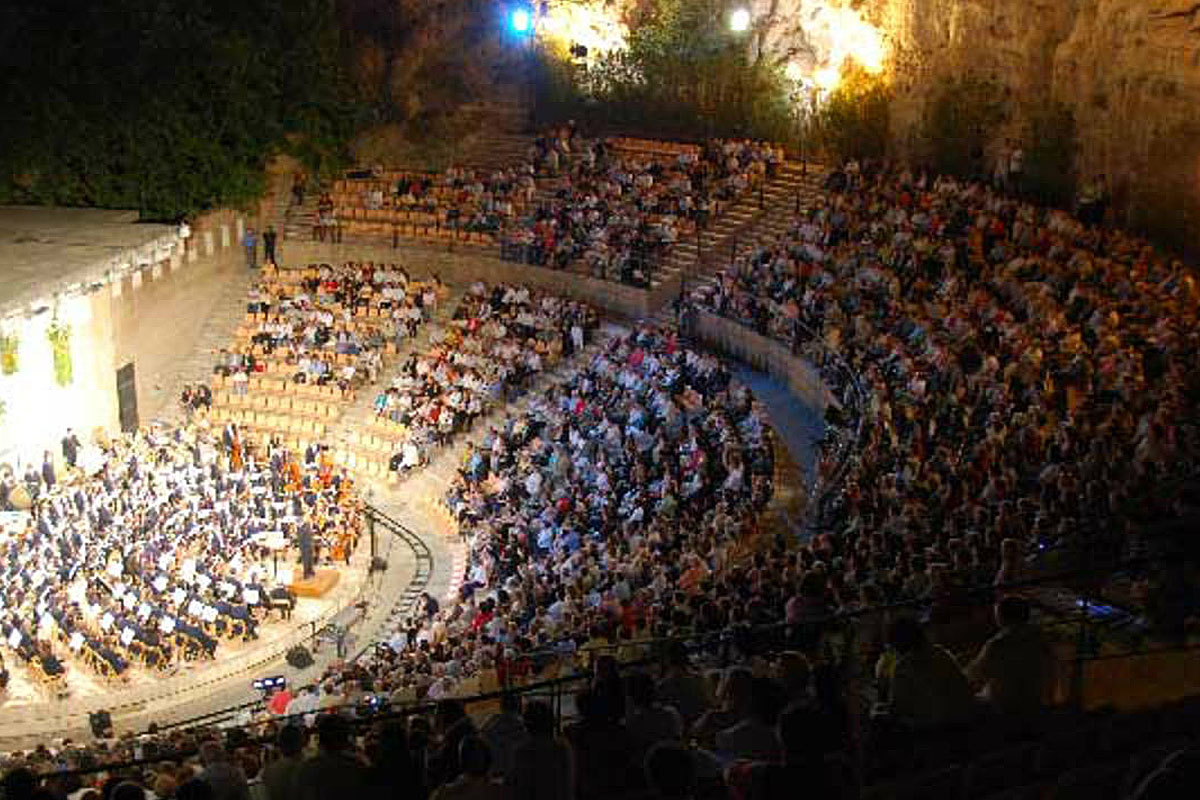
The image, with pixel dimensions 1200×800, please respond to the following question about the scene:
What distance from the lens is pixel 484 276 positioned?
30.5m

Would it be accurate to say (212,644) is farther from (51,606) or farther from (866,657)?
(866,657)

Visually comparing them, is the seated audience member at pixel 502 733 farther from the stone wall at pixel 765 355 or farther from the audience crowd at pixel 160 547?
the stone wall at pixel 765 355

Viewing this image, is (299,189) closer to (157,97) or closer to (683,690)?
(157,97)

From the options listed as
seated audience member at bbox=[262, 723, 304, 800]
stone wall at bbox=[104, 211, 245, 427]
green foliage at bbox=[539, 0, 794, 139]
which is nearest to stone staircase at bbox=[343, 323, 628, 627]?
stone wall at bbox=[104, 211, 245, 427]

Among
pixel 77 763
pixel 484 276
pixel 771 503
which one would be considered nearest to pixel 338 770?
pixel 77 763

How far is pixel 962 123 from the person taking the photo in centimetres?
2789

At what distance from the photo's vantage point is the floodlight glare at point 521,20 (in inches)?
1401

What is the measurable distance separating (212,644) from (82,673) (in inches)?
67.9

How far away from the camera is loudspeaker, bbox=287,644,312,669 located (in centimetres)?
2091

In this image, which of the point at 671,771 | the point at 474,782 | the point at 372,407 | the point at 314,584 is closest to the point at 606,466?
the point at 314,584

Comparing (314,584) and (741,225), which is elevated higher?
(741,225)

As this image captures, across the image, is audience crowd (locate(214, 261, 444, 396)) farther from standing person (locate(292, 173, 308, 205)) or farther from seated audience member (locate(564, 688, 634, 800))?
seated audience member (locate(564, 688, 634, 800))

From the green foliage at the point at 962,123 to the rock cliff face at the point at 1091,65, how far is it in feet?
0.83

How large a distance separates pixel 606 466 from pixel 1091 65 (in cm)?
1050
